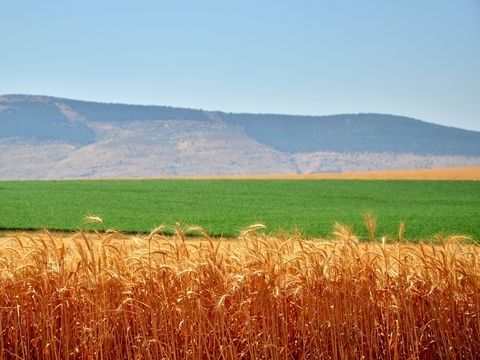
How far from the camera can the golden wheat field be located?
6309 millimetres

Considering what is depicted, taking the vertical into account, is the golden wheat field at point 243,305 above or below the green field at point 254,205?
above

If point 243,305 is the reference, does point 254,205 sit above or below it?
below

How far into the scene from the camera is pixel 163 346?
21.0 feet

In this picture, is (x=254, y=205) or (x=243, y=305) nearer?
(x=243, y=305)

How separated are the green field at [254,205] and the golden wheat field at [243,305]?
10.2 metres

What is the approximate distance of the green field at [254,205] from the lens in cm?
3083

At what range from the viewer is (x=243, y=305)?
21.1 ft

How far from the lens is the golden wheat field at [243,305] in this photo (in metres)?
6.31

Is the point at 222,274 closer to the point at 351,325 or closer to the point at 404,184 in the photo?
the point at 351,325

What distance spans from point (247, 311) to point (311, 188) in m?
55.5

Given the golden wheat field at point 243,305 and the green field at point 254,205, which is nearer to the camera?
the golden wheat field at point 243,305

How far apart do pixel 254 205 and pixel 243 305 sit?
3858 cm

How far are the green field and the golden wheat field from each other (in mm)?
10245

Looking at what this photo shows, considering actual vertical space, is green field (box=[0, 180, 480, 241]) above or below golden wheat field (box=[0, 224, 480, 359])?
below
